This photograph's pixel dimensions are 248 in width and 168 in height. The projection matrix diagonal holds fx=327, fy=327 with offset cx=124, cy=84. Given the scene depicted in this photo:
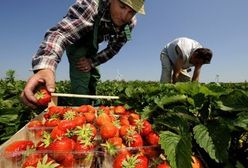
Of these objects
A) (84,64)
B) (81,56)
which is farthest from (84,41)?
(84,64)

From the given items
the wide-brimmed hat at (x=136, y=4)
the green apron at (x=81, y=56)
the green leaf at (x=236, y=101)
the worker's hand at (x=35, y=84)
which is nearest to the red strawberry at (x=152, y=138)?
the green leaf at (x=236, y=101)

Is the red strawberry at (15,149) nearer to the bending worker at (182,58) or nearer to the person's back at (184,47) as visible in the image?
the bending worker at (182,58)

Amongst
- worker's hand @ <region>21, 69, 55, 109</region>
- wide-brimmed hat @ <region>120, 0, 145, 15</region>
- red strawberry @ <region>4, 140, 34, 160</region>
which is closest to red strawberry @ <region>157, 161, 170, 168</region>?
red strawberry @ <region>4, 140, 34, 160</region>

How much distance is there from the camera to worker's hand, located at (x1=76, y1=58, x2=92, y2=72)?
16.1 feet

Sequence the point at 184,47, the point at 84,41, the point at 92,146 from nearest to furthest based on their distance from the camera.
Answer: the point at 92,146 < the point at 84,41 < the point at 184,47

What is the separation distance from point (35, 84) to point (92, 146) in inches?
43.5

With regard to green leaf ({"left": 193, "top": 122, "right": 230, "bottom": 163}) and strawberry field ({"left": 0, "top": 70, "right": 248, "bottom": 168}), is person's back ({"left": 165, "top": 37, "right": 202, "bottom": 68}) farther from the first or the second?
green leaf ({"left": 193, "top": 122, "right": 230, "bottom": 163})

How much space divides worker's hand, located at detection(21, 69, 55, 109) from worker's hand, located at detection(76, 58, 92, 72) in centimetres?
198

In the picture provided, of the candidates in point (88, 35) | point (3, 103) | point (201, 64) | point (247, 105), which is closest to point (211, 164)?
point (247, 105)

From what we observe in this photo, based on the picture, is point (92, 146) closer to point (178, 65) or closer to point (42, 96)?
point (42, 96)

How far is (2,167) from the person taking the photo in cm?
156

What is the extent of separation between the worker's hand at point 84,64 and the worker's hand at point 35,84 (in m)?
1.98

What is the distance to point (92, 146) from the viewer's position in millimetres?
1764

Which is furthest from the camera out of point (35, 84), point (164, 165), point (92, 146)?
point (35, 84)
